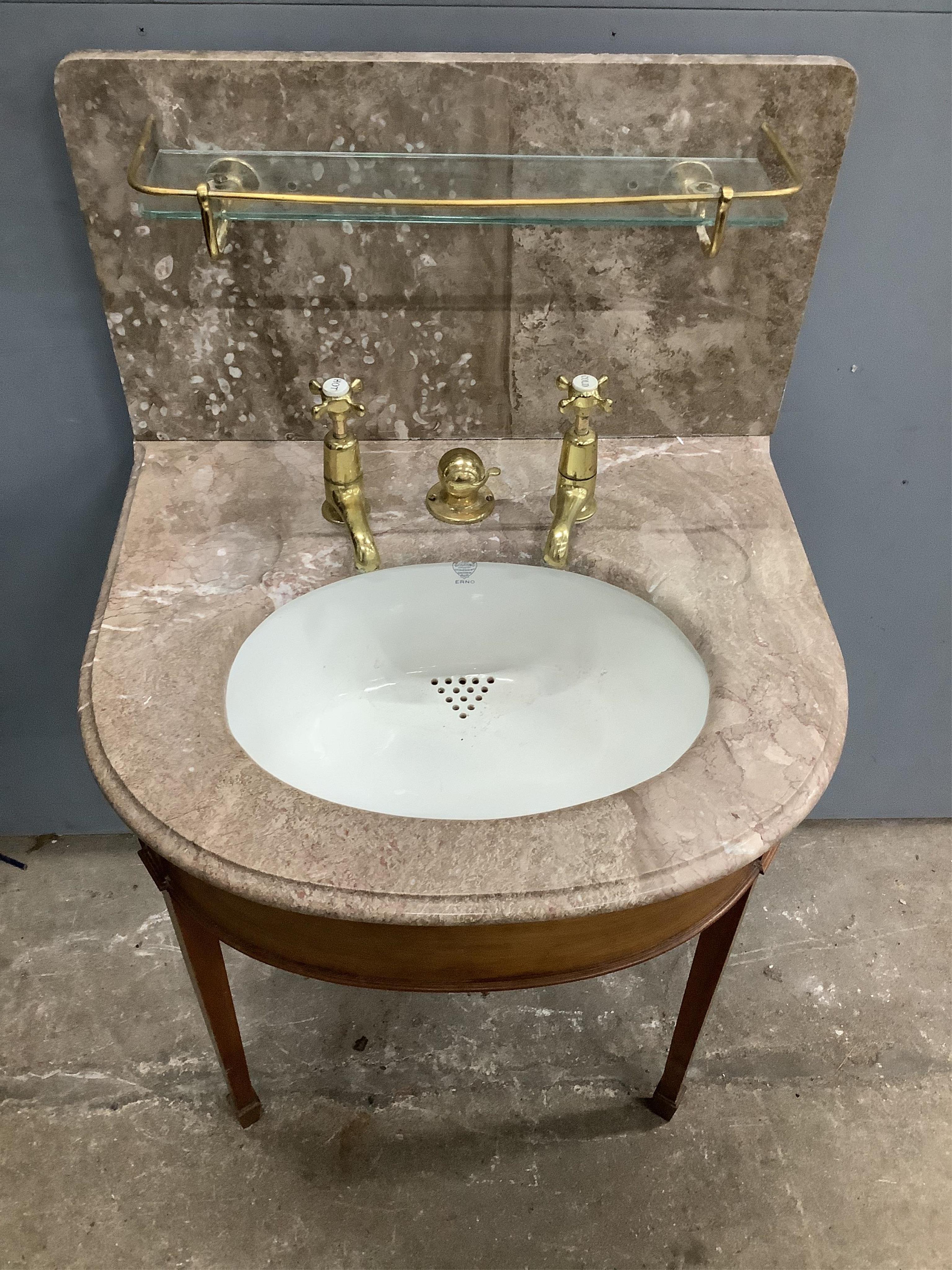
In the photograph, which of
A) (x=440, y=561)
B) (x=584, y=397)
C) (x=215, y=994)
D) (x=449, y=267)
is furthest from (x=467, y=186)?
(x=215, y=994)

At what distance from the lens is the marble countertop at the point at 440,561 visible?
0.74 m

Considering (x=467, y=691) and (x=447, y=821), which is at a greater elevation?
(x=447, y=821)

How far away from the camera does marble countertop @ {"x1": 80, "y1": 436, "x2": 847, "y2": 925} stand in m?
0.74

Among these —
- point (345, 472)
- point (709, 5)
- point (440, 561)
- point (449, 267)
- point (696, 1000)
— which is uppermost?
point (709, 5)

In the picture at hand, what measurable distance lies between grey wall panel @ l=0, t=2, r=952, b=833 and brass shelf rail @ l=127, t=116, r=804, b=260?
0.10 metres

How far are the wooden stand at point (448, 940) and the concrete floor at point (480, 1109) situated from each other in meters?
0.61

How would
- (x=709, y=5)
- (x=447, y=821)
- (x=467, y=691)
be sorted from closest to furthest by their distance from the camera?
(x=447, y=821) < (x=709, y=5) < (x=467, y=691)

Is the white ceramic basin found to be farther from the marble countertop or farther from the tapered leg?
the tapered leg

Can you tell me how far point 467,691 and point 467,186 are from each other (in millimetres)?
529

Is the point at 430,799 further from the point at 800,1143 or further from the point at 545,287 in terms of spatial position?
the point at 800,1143

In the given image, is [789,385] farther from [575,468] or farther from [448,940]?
[448,940]

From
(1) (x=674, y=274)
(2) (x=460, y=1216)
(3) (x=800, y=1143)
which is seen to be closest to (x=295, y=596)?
(1) (x=674, y=274)

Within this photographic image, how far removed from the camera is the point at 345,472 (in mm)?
952

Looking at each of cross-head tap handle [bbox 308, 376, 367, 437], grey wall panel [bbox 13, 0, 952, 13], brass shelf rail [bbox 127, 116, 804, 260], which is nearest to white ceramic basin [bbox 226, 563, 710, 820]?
cross-head tap handle [bbox 308, 376, 367, 437]
